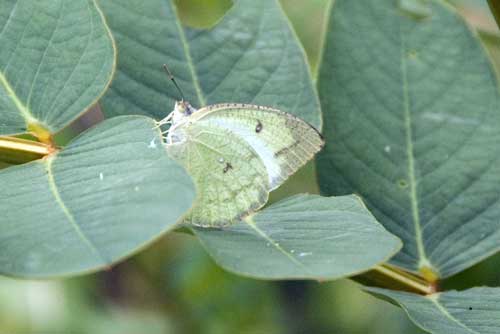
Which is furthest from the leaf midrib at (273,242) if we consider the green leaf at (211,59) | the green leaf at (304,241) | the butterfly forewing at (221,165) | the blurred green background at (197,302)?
the blurred green background at (197,302)

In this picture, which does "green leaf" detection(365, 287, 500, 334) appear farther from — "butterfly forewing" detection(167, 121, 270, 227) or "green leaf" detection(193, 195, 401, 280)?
"butterfly forewing" detection(167, 121, 270, 227)

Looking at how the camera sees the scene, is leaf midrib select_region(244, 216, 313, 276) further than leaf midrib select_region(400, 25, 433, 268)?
No

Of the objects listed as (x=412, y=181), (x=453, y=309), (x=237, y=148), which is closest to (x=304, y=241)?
(x=453, y=309)

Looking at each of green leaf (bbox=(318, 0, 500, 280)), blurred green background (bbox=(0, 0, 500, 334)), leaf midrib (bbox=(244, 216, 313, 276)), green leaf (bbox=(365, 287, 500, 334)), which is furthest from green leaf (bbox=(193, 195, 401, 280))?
blurred green background (bbox=(0, 0, 500, 334))

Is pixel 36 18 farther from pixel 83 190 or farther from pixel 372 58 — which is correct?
pixel 372 58

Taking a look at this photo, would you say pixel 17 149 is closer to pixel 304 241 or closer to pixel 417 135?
pixel 304 241
